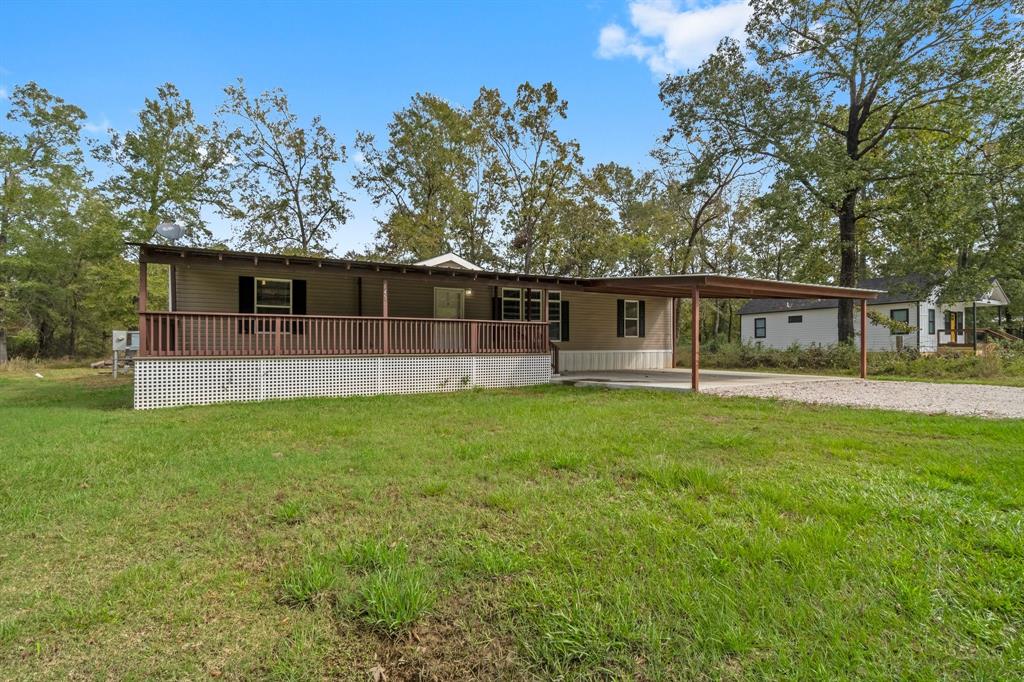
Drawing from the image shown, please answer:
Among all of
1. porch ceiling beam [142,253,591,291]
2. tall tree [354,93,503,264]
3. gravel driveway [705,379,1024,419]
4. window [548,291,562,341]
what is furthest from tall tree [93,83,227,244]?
gravel driveway [705,379,1024,419]

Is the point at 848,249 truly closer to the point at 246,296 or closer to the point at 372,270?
the point at 372,270

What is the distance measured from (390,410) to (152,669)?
6.01m

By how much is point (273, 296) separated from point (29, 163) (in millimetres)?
18882

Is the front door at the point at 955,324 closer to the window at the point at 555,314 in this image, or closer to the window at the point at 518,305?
the window at the point at 555,314

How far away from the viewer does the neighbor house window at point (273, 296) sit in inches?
440

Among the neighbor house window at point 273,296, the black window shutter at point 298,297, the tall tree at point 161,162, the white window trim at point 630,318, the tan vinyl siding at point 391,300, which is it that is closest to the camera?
the tan vinyl siding at point 391,300

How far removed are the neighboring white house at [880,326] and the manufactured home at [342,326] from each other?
41.1 ft

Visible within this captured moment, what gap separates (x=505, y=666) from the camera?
1940mm

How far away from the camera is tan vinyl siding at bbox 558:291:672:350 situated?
15.3 metres

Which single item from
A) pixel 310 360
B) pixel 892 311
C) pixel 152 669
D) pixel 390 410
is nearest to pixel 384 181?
pixel 310 360

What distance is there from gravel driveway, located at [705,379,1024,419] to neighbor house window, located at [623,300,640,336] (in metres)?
5.40

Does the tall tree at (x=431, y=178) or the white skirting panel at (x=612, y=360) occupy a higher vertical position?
the tall tree at (x=431, y=178)

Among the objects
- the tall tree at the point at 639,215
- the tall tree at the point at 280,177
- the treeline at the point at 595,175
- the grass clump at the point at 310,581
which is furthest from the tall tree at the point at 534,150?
the grass clump at the point at 310,581

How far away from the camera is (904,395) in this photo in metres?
9.52
